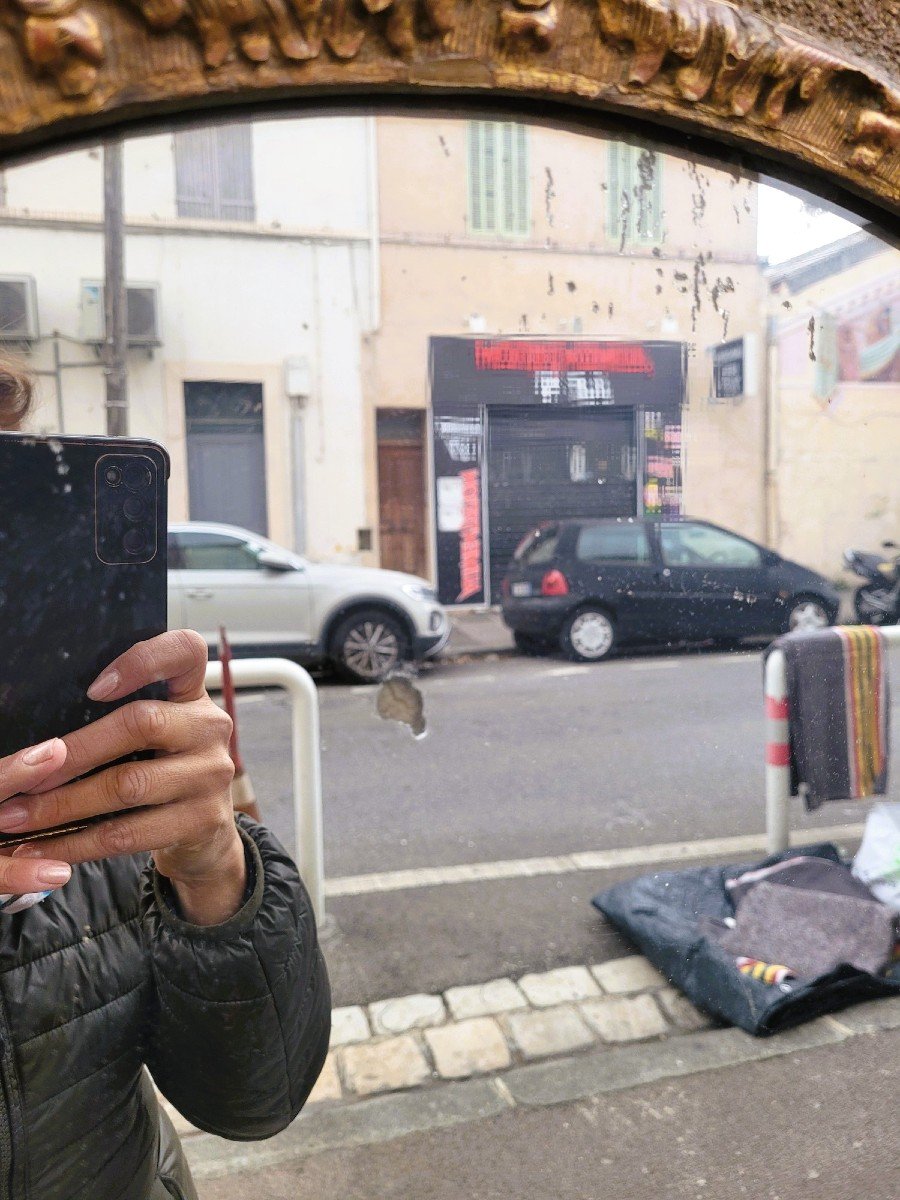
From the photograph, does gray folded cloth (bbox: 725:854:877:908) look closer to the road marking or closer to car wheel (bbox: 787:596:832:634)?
the road marking

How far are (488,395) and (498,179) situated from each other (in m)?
0.20

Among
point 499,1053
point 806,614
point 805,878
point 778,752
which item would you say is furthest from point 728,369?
point 499,1053

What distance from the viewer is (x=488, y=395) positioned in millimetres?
923

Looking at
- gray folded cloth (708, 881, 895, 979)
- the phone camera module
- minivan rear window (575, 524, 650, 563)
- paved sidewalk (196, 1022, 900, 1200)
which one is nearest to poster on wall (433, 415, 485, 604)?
minivan rear window (575, 524, 650, 563)

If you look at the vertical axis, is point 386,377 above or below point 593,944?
above

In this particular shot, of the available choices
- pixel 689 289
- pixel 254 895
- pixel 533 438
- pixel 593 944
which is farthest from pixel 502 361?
pixel 593 944

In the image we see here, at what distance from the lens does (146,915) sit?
34.5 inches

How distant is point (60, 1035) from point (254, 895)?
0.71ft

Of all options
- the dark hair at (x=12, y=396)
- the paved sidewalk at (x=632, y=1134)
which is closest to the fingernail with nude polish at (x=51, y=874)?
the dark hair at (x=12, y=396)

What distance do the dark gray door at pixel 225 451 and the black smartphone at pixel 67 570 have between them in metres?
0.25

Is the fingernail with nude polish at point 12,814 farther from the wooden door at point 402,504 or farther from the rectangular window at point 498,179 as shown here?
the rectangular window at point 498,179

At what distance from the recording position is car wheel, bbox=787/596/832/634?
3.46ft

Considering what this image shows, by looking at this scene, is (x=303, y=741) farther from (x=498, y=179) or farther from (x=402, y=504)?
(x=498, y=179)

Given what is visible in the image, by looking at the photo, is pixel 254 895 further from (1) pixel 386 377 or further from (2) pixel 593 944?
(2) pixel 593 944
